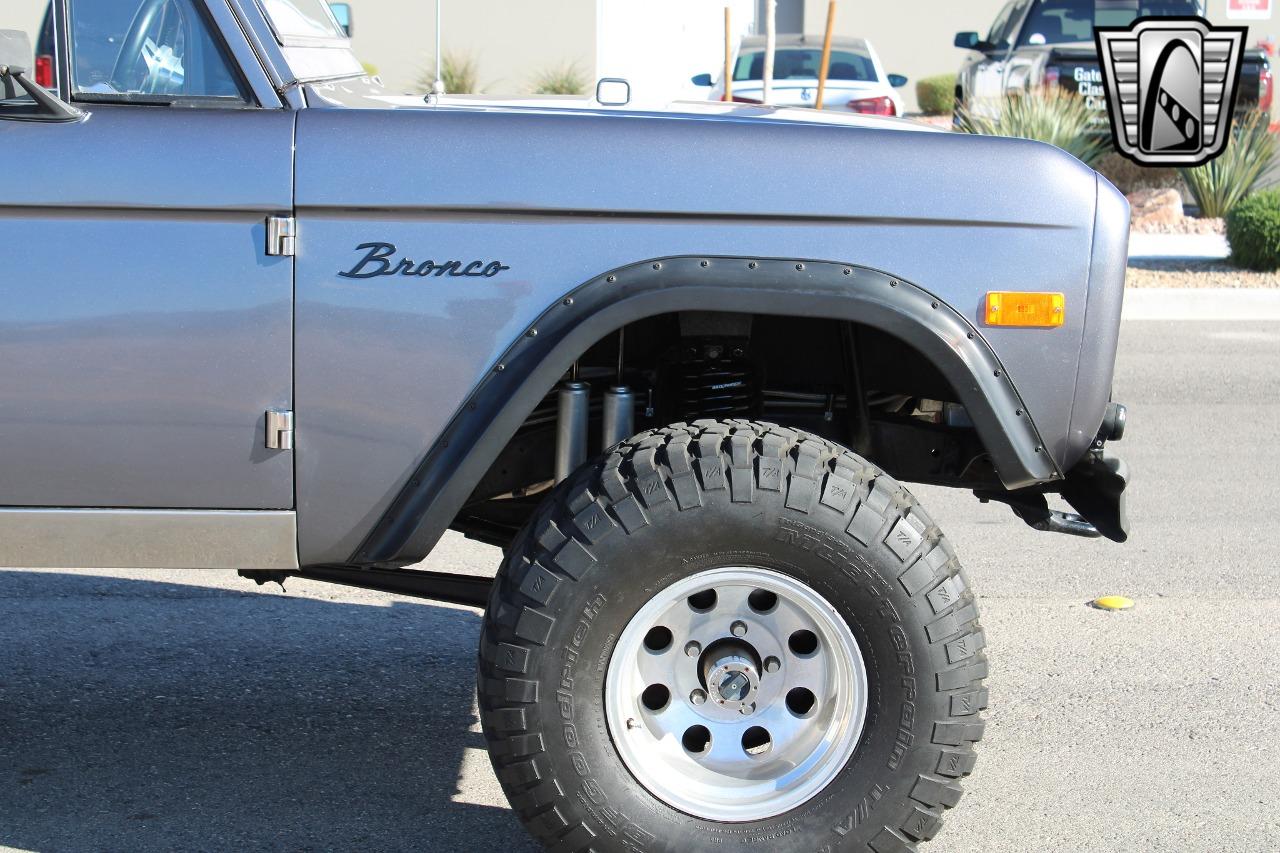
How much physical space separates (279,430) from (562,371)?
1.87ft

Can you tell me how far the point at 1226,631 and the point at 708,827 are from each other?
244 cm

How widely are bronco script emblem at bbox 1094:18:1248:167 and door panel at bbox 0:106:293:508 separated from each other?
13.0 m

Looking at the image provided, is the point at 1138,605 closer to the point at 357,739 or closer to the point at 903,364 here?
the point at 903,364

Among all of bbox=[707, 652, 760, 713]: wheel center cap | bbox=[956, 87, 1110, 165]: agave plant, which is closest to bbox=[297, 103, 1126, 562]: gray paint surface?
bbox=[707, 652, 760, 713]: wheel center cap

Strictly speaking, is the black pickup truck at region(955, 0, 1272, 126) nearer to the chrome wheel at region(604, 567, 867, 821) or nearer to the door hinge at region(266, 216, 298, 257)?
the chrome wheel at region(604, 567, 867, 821)

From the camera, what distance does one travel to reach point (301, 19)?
11.2 ft

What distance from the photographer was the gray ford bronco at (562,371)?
9.26ft

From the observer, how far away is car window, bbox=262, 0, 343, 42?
3179 mm

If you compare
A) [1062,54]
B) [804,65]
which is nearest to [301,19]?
[1062,54]

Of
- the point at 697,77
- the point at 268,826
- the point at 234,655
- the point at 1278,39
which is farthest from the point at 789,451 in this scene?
the point at 1278,39

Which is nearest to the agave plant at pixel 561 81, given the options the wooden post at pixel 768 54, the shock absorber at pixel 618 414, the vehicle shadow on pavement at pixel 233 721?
the wooden post at pixel 768 54

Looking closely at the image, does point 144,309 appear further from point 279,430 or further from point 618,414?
point 618,414

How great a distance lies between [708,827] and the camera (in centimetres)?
291

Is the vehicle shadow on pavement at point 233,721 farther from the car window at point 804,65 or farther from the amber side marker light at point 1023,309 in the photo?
the car window at point 804,65
